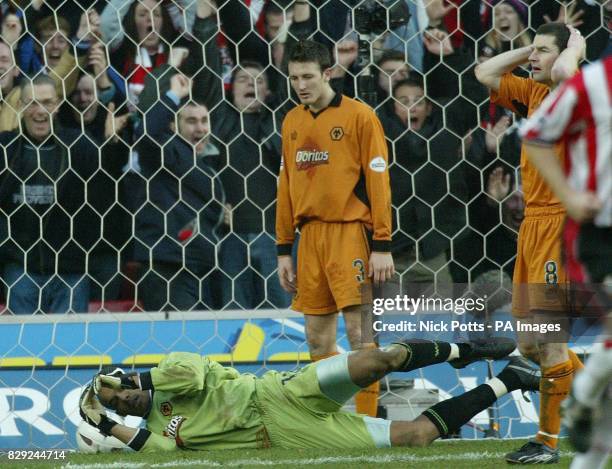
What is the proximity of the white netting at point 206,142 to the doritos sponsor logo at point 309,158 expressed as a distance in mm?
1125

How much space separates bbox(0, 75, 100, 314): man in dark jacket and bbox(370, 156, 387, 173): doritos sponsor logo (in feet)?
6.22

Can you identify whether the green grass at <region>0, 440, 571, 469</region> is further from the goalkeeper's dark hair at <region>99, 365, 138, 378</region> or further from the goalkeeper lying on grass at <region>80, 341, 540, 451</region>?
the goalkeeper's dark hair at <region>99, 365, 138, 378</region>

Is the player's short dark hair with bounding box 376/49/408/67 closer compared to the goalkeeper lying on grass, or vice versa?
the goalkeeper lying on grass

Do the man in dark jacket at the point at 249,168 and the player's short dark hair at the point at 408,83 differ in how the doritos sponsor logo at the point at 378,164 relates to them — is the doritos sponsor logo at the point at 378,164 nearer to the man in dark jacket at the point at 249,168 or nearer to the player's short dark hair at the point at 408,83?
the player's short dark hair at the point at 408,83

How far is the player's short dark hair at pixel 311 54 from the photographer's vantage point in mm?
4516

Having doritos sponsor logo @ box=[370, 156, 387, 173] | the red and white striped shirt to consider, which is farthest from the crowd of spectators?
the red and white striped shirt

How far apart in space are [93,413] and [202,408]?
41 centimetres

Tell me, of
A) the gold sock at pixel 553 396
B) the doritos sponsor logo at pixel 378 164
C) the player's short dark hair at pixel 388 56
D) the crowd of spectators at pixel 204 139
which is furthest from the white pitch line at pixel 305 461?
the player's short dark hair at pixel 388 56

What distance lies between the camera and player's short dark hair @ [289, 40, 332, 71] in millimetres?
4516

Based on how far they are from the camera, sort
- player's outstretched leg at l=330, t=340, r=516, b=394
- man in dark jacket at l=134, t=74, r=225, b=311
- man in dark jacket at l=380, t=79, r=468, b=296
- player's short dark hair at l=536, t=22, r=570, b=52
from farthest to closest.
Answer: man in dark jacket at l=134, t=74, r=225, b=311 → man in dark jacket at l=380, t=79, r=468, b=296 → player's outstretched leg at l=330, t=340, r=516, b=394 → player's short dark hair at l=536, t=22, r=570, b=52

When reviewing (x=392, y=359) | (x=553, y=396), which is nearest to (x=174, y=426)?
(x=392, y=359)

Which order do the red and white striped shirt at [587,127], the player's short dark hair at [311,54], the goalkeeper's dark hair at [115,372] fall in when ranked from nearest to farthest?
1. the red and white striped shirt at [587,127]
2. the goalkeeper's dark hair at [115,372]
3. the player's short dark hair at [311,54]

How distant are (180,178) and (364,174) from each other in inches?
59.3

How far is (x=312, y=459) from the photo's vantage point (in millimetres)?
4027
